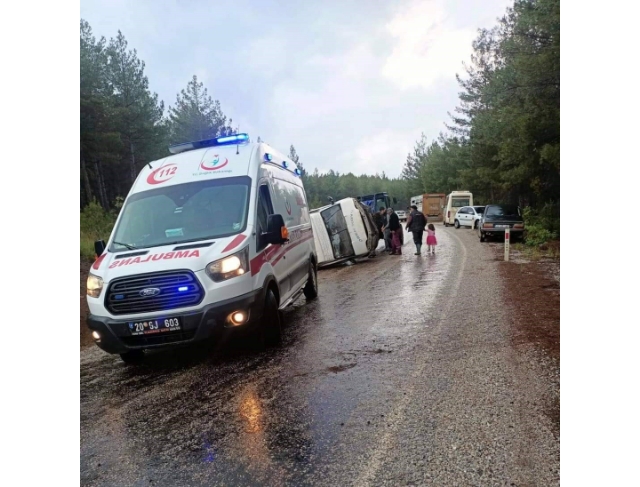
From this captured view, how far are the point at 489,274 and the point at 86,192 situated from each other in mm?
22838

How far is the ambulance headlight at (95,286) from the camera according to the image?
5031 millimetres

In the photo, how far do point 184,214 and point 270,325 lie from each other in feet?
5.57

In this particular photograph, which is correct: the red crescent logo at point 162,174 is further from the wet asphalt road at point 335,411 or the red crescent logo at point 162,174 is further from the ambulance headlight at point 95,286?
the wet asphalt road at point 335,411

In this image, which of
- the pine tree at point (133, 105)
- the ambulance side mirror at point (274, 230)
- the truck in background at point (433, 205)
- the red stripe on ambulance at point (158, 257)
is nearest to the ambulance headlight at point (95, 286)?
the red stripe on ambulance at point (158, 257)

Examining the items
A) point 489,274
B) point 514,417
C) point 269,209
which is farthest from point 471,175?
point 514,417

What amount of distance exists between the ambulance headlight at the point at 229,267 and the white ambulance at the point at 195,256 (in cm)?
1

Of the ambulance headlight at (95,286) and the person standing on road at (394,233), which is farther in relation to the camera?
the person standing on road at (394,233)

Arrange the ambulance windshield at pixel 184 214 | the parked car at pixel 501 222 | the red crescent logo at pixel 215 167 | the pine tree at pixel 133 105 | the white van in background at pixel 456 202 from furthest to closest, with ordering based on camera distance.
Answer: the white van in background at pixel 456 202 < the pine tree at pixel 133 105 < the parked car at pixel 501 222 < the red crescent logo at pixel 215 167 < the ambulance windshield at pixel 184 214

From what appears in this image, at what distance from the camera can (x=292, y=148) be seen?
82.9m

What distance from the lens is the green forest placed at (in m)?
14.6

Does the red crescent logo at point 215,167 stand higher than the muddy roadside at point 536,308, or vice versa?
the red crescent logo at point 215,167

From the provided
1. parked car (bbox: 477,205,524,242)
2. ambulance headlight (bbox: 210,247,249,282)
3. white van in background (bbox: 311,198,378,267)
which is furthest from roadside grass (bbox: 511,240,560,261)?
ambulance headlight (bbox: 210,247,249,282)
